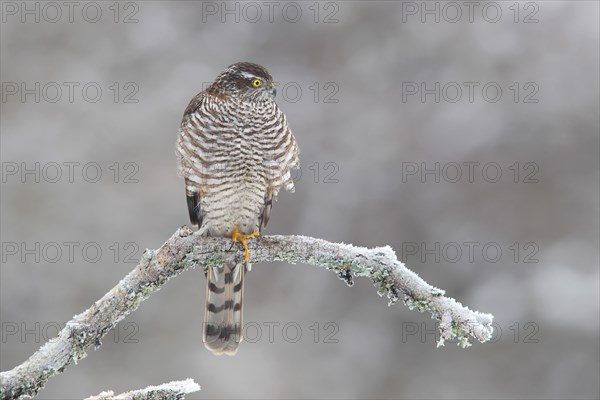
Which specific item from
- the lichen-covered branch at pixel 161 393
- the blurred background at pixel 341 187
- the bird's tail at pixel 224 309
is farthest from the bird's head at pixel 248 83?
the blurred background at pixel 341 187

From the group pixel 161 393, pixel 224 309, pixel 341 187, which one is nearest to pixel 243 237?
pixel 224 309

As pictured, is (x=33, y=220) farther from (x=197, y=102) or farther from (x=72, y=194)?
(x=197, y=102)

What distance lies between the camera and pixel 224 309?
18.1 ft

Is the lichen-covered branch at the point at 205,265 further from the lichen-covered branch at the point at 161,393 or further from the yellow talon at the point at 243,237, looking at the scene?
the lichen-covered branch at the point at 161,393

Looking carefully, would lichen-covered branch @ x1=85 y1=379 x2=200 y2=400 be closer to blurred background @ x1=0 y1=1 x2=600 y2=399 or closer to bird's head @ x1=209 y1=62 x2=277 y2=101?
bird's head @ x1=209 y1=62 x2=277 y2=101

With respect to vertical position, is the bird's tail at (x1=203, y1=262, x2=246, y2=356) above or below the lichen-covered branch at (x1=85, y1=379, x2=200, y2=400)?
above

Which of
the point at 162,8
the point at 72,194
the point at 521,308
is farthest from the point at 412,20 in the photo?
the point at 72,194

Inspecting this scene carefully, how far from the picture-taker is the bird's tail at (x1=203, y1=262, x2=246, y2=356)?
5355 mm

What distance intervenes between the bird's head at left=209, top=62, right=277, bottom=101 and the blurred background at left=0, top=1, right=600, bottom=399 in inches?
180

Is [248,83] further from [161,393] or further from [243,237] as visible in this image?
[161,393]

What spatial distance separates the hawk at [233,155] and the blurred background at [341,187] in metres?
4.18

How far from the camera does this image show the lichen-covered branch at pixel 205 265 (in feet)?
11.5

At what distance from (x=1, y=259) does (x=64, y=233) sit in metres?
0.81

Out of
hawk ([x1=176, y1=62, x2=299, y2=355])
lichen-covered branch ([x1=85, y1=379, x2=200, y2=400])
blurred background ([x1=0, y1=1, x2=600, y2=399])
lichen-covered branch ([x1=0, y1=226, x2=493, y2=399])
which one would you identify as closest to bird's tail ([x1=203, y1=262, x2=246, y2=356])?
hawk ([x1=176, y1=62, x2=299, y2=355])
